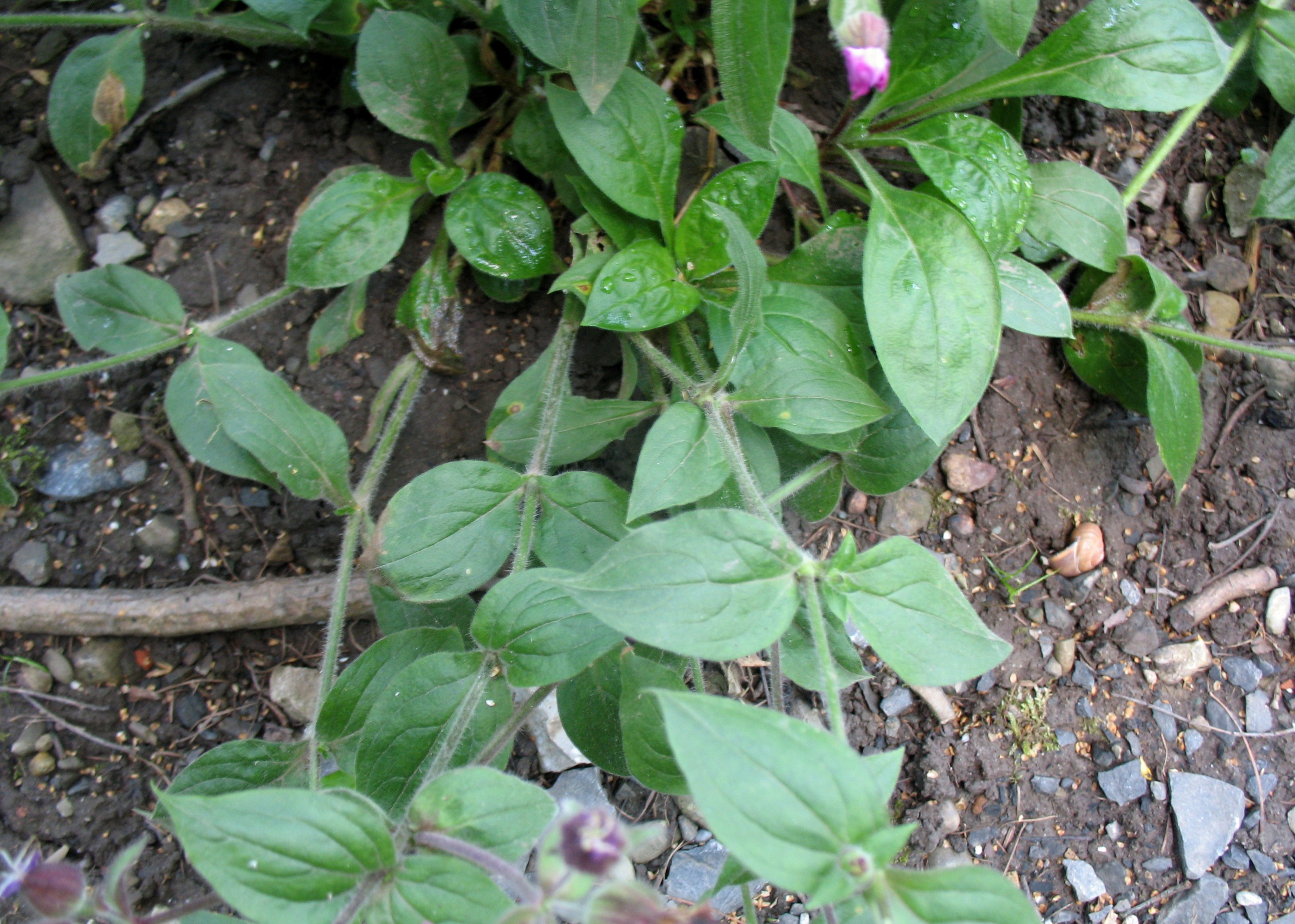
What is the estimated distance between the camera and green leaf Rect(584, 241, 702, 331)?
1.56 m

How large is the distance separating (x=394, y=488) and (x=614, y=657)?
750mm

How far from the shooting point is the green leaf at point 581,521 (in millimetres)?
1546

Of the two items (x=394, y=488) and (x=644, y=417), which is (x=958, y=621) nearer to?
(x=644, y=417)

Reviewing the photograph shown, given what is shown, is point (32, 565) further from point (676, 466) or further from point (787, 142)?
point (787, 142)

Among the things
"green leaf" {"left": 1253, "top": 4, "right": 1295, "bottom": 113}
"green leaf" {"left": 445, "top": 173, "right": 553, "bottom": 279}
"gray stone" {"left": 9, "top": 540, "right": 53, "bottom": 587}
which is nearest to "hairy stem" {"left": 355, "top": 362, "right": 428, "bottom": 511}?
"green leaf" {"left": 445, "top": 173, "right": 553, "bottom": 279}

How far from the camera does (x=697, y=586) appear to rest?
1.16 m

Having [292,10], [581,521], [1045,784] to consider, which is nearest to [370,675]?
[581,521]

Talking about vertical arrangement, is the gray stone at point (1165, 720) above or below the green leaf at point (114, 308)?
below

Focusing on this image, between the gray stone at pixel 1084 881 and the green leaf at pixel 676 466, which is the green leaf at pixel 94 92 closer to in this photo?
the green leaf at pixel 676 466

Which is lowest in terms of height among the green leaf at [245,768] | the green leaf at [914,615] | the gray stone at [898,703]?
the gray stone at [898,703]

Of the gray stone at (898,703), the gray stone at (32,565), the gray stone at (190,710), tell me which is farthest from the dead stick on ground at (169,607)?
the gray stone at (898,703)

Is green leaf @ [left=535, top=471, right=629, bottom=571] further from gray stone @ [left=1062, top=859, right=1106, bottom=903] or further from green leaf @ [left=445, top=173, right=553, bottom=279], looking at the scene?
gray stone @ [left=1062, top=859, right=1106, bottom=903]

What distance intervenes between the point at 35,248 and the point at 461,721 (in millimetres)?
1641

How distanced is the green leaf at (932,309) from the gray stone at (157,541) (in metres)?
1.62
